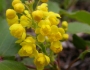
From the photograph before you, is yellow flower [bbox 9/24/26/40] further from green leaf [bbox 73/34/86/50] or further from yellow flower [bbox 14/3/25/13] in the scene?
green leaf [bbox 73/34/86/50]

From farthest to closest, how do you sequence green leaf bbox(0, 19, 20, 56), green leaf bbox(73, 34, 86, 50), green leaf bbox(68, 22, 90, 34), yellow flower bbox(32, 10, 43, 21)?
green leaf bbox(68, 22, 90, 34) → green leaf bbox(73, 34, 86, 50) → green leaf bbox(0, 19, 20, 56) → yellow flower bbox(32, 10, 43, 21)

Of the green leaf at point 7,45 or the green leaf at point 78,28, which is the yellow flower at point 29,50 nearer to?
the green leaf at point 7,45

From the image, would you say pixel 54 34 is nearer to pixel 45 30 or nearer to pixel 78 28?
pixel 45 30

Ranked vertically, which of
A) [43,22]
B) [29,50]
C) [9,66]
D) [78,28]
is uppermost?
[43,22]

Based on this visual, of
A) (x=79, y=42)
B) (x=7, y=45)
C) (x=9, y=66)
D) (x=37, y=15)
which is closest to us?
(x=37, y=15)

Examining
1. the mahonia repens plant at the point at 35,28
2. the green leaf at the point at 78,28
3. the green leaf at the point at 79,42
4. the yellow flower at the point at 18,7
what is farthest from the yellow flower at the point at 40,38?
the green leaf at the point at 78,28

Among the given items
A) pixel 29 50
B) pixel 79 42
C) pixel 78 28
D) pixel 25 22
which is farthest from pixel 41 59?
pixel 78 28

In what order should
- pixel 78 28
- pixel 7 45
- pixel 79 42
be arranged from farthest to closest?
pixel 78 28
pixel 79 42
pixel 7 45

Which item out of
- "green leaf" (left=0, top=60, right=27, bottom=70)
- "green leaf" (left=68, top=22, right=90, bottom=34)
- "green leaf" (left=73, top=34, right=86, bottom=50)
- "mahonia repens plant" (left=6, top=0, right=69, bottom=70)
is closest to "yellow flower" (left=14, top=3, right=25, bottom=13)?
"mahonia repens plant" (left=6, top=0, right=69, bottom=70)

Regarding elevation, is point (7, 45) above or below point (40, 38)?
below

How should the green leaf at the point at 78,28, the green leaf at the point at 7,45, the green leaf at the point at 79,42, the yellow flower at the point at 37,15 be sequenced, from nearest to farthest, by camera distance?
the yellow flower at the point at 37,15
the green leaf at the point at 7,45
the green leaf at the point at 79,42
the green leaf at the point at 78,28

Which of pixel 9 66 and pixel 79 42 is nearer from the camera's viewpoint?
pixel 9 66

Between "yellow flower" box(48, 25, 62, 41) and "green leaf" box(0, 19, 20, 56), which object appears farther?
"green leaf" box(0, 19, 20, 56)
